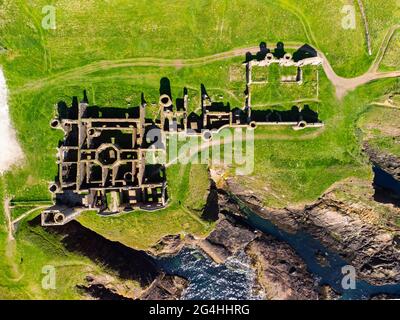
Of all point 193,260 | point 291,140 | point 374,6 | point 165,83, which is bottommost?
point 193,260

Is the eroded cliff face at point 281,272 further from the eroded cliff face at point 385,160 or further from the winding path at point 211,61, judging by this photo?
the winding path at point 211,61

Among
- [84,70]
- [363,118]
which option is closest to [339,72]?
[363,118]

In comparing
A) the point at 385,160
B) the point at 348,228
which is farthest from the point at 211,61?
the point at 348,228

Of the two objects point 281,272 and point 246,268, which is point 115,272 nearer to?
point 246,268

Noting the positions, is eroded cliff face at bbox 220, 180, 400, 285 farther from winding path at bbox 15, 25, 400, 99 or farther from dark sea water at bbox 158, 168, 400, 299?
winding path at bbox 15, 25, 400, 99

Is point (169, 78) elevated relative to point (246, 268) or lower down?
elevated

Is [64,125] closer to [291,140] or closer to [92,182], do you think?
[92,182]
